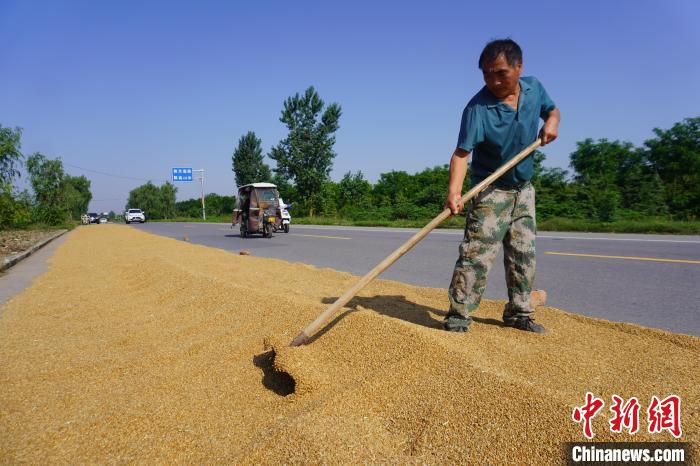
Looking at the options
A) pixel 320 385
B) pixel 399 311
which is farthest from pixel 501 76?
pixel 320 385

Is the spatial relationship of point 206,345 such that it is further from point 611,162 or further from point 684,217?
point 611,162

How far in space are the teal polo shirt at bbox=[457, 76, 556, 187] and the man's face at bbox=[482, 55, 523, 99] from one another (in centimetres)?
7

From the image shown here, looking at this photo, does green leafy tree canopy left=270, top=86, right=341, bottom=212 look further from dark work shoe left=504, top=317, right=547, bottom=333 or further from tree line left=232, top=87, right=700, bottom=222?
dark work shoe left=504, top=317, right=547, bottom=333

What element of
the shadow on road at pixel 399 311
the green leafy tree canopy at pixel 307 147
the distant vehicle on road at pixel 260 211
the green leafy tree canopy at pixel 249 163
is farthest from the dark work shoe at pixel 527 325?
the green leafy tree canopy at pixel 249 163

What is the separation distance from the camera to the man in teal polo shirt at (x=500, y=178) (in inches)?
105

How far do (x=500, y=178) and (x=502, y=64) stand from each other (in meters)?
0.70

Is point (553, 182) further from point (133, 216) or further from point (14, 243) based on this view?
Answer: point (133, 216)

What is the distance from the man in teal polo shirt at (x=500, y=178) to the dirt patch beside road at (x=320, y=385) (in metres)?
0.27

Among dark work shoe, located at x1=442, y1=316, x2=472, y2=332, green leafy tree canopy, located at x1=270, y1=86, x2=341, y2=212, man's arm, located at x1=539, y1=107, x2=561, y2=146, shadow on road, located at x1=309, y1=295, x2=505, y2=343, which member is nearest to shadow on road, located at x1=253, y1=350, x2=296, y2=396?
shadow on road, located at x1=309, y1=295, x2=505, y2=343

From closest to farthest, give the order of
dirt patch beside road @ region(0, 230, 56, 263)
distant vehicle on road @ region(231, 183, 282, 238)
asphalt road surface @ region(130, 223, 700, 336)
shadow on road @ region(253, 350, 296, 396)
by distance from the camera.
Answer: shadow on road @ region(253, 350, 296, 396) < asphalt road surface @ region(130, 223, 700, 336) < dirt patch beside road @ region(0, 230, 56, 263) < distant vehicle on road @ region(231, 183, 282, 238)

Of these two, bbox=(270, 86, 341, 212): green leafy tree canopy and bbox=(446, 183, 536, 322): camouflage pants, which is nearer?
bbox=(446, 183, 536, 322): camouflage pants

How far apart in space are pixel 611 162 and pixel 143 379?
25.4 metres

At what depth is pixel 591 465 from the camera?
1.47 m

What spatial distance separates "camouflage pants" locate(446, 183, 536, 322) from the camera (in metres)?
2.77
